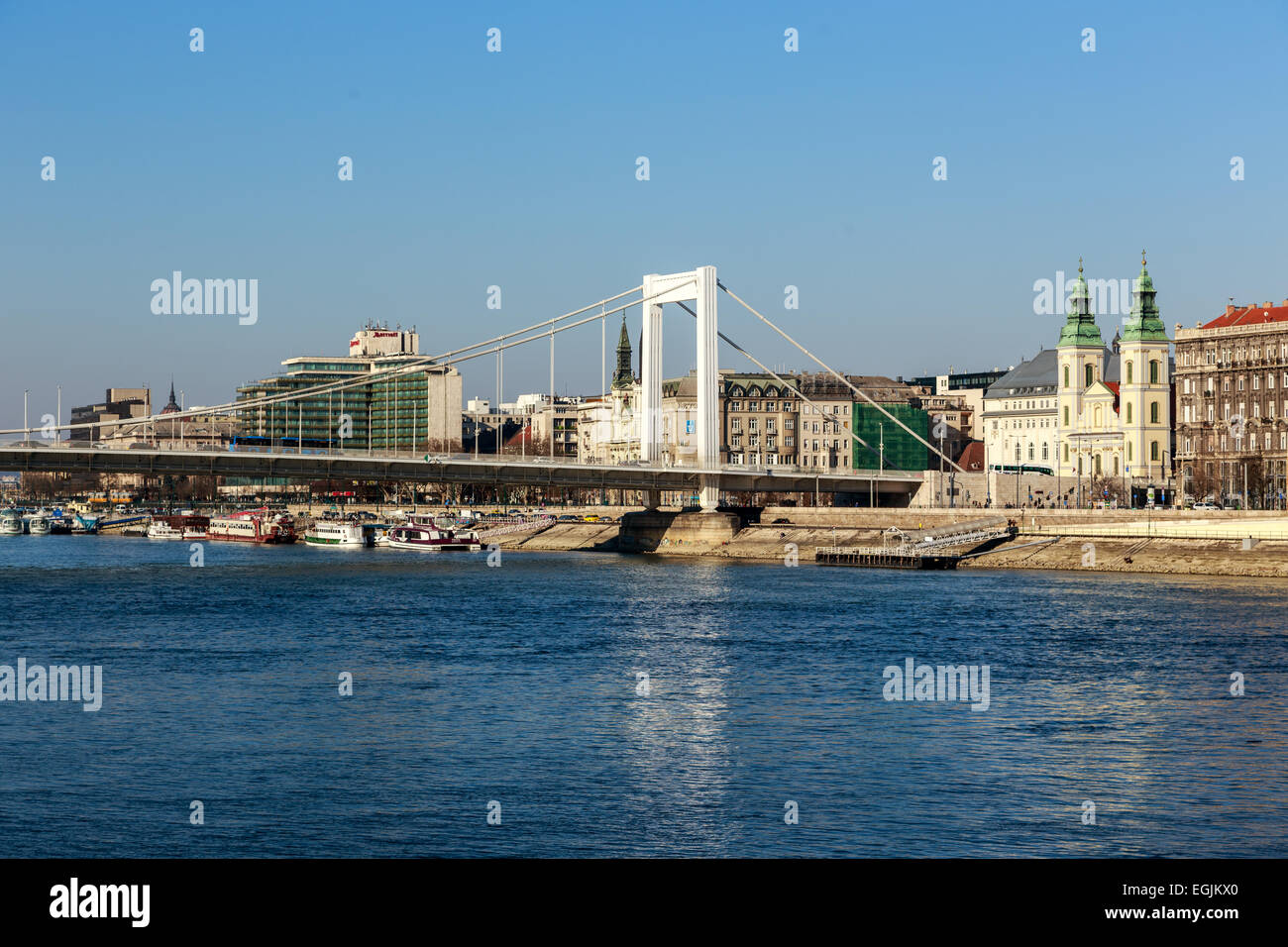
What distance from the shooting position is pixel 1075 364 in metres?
124

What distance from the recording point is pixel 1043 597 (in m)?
56.0

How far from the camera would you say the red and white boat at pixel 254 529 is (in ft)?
404

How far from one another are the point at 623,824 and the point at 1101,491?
9166 centimetres

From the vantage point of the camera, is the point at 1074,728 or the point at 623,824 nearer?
the point at 623,824

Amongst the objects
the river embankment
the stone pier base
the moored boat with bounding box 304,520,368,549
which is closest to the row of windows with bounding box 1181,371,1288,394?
the river embankment

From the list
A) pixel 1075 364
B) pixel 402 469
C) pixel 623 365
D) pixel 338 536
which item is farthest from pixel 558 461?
pixel 623 365

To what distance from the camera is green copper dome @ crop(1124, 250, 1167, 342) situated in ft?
376

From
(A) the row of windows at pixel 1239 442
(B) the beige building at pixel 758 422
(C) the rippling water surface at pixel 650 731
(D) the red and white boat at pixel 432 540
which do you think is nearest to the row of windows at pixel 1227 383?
(A) the row of windows at pixel 1239 442

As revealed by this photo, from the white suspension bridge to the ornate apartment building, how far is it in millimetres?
23460

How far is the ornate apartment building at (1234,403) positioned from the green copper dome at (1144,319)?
325 centimetres

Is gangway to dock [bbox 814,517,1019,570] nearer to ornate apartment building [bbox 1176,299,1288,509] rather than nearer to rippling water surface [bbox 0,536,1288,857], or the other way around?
rippling water surface [bbox 0,536,1288,857]

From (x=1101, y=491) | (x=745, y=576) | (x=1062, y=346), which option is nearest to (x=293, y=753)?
(x=745, y=576)

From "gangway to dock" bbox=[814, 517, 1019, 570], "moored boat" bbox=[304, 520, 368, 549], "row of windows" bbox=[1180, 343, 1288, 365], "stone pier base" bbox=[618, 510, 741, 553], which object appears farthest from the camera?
"moored boat" bbox=[304, 520, 368, 549]
